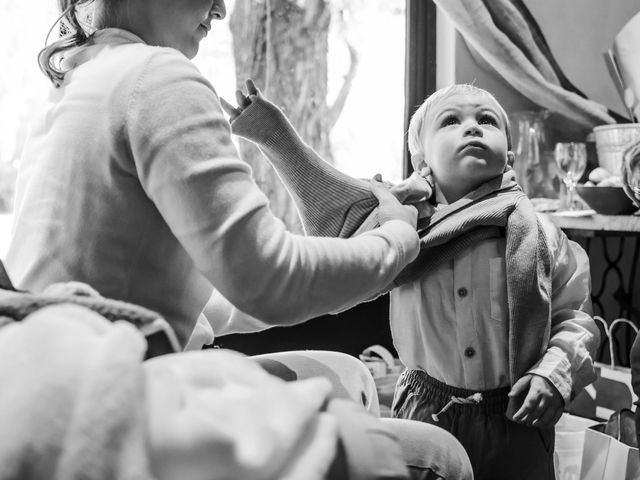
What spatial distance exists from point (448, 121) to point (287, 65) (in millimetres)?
1173

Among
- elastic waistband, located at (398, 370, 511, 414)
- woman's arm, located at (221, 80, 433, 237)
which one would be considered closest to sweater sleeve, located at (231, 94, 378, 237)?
woman's arm, located at (221, 80, 433, 237)

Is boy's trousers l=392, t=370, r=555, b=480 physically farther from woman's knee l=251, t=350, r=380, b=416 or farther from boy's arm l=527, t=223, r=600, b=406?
woman's knee l=251, t=350, r=380, b=416

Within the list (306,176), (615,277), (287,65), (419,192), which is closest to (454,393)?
(419,192)

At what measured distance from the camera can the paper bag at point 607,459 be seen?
1660 millimetres

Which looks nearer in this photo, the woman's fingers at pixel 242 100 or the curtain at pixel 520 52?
the woman's fingers at pixel 242 100

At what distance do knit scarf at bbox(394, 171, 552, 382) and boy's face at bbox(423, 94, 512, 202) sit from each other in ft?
0.12

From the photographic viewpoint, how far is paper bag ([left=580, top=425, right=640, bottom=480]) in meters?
1.66

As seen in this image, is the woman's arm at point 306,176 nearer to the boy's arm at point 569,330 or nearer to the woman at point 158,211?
the woman at point 158,211

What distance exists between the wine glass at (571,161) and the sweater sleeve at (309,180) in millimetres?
1375

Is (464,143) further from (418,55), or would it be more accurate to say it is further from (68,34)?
(418,55)

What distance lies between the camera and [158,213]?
790 millimetres

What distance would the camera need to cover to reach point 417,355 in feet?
4.33

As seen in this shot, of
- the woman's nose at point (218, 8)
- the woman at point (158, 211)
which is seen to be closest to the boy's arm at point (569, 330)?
the woman at point (158, 211)

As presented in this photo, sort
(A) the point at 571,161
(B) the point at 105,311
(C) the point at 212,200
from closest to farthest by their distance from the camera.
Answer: (B) the point at 105,311
(C) the point at 212,200
(A) the point at 571,161
